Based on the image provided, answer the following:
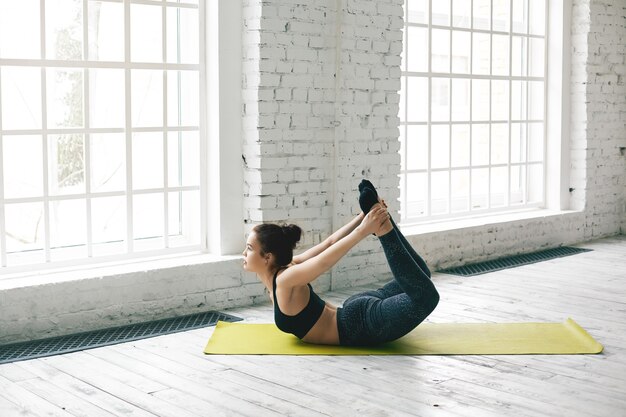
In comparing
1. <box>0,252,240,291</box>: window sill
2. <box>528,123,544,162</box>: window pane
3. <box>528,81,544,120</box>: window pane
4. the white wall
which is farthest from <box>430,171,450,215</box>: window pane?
<box>0,252,240,291</box>: window sill

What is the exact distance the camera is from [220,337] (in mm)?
4668

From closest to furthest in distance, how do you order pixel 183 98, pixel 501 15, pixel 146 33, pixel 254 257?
pixel 254 257, pixel 146 33, pixel 183 98, pixel 501 15

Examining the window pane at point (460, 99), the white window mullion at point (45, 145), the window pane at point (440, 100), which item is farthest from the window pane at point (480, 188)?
the white window mullion at point (45, 145)

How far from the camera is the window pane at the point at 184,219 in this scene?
546cm

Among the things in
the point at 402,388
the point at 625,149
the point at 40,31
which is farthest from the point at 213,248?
the point at 625,149

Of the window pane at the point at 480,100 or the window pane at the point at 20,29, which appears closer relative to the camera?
the window pane at the point at 20,29

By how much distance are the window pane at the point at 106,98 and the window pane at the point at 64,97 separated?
0.06 metres

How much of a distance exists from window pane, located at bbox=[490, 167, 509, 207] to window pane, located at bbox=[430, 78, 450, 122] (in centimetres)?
82

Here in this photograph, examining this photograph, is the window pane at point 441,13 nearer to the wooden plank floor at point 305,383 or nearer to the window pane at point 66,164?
the wooden plank floor at point 305,383

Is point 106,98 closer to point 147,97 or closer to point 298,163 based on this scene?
point 147,97

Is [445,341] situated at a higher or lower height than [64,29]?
lower

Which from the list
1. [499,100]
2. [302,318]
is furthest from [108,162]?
[499,100]

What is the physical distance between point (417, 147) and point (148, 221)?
2382 mm

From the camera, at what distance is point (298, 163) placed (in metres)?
5.69
